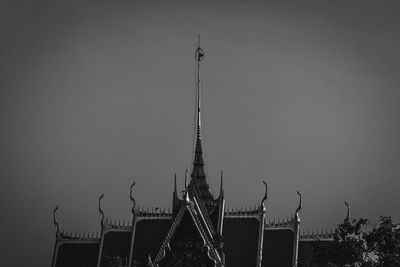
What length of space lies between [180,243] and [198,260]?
1.07 meters

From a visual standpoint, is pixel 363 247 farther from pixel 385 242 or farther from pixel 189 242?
pixel 189 242

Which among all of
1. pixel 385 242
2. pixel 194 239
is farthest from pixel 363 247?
pixel 194 239

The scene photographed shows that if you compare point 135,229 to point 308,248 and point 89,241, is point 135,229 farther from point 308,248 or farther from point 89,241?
point 308,248

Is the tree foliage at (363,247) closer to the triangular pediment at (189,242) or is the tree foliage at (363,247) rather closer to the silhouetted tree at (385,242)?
the silhouetted tree at (385,242)

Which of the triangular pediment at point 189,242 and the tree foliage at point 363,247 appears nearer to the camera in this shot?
the tree foliage at point 363,247

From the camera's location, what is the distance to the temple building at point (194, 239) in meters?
36.5

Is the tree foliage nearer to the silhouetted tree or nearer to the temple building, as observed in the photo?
the silhouetted tree

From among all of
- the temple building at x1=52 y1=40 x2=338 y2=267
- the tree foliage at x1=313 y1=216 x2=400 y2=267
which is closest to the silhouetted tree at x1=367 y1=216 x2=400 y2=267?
the tree foliage at x1=313 y1=216 x2=400 y2=267

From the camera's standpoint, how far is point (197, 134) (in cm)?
4444

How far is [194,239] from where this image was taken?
120ft

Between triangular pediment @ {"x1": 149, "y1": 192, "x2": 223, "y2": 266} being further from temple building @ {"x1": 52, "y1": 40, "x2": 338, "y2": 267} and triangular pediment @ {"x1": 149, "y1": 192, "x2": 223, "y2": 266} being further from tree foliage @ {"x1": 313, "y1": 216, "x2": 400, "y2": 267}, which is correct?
tree foliage @ {"x1": 313, "y1": 216, "x2": 400, "y2": 267}

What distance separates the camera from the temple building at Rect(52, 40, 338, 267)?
3647cm

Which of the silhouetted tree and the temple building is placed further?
the temple building

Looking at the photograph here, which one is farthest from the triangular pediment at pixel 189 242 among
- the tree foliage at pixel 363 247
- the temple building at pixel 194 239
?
the tree foliage at pixel 363 247
